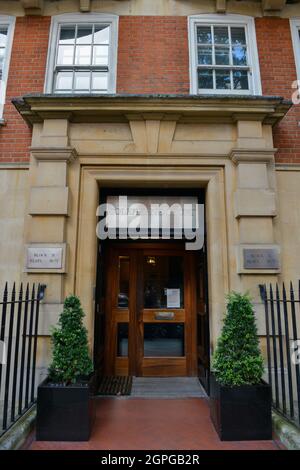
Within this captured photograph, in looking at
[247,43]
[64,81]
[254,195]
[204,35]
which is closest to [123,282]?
[254,195]

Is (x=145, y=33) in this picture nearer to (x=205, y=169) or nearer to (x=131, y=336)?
(x=205, y=169)

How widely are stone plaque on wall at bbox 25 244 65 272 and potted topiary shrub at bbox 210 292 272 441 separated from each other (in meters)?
2.60

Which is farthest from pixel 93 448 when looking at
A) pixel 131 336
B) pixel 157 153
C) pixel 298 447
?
pixel 157 153

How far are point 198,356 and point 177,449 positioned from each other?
2684mm

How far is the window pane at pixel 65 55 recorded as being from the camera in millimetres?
6074

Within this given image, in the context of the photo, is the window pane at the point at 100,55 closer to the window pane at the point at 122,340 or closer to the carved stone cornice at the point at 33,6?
the carved stone cornice at the point at 33,6

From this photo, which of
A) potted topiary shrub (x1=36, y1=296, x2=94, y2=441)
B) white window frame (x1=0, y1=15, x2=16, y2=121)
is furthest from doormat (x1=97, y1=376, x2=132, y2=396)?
white window frame (x1=0, y1=15, x2=16, y2=121)

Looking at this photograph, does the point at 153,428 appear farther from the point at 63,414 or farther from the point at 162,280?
the point at 162,280

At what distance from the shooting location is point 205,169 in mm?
5316

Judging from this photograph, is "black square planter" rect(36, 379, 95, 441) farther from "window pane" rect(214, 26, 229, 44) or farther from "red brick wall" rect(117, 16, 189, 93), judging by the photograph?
"window pane" rect(214, 26, 229, 44)

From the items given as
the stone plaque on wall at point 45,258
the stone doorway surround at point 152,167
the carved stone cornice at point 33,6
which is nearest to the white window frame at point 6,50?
the carved stone cornice at point 33,6

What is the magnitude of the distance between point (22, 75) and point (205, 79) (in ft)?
11.3

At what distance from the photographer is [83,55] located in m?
6.12

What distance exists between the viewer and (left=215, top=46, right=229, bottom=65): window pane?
6095 millimetres
